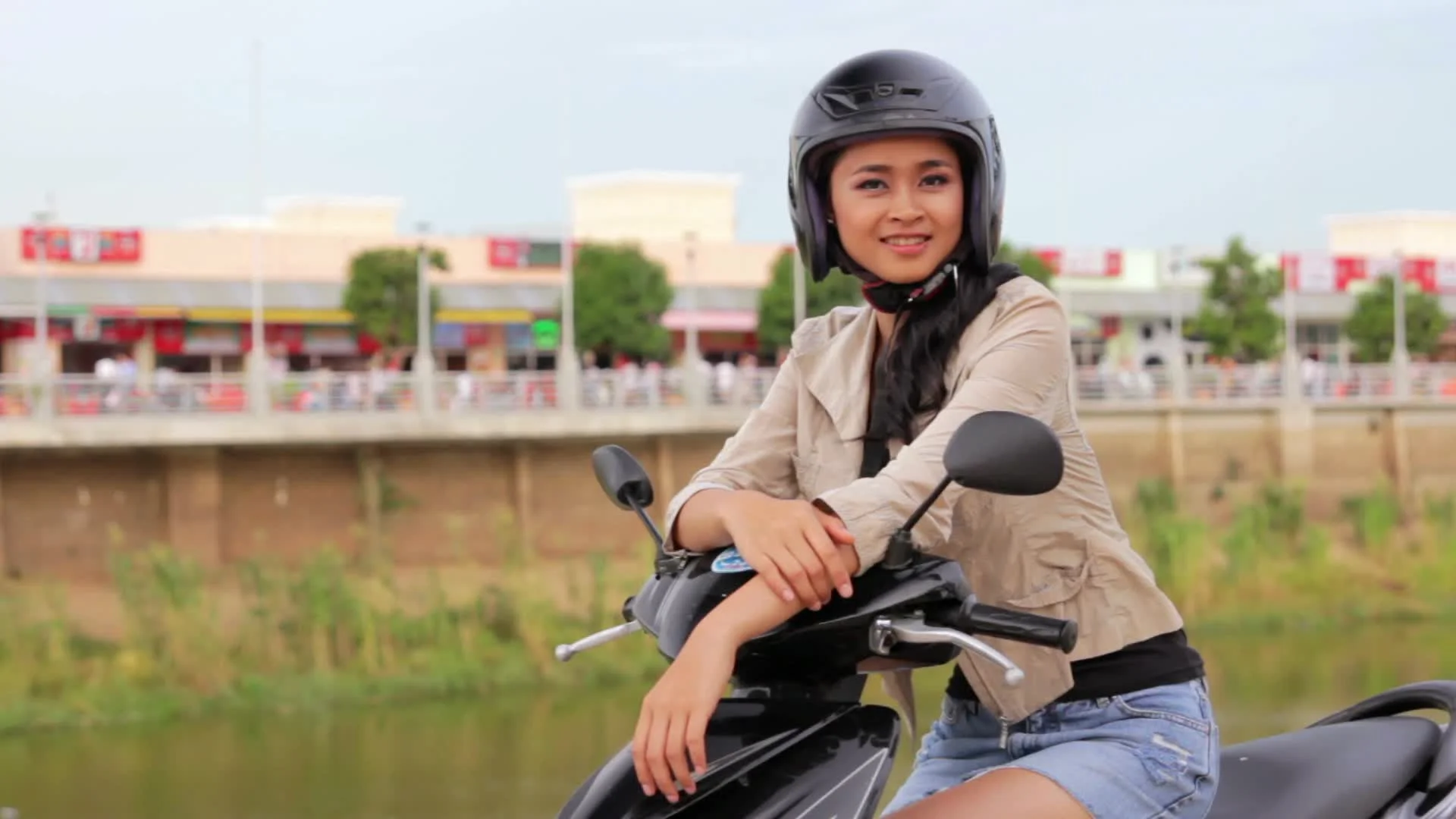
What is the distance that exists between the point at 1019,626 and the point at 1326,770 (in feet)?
2.53

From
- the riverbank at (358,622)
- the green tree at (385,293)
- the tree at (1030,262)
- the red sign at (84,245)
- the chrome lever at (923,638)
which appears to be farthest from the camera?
the red sign at (84,245)

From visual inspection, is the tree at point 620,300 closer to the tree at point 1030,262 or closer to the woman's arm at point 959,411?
the tree at point 1030,262

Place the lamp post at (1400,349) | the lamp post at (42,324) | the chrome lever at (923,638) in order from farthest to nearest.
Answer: the lamp post at (1400,349) < the lamp post at (42,324) < the chrome lever at (923,638)

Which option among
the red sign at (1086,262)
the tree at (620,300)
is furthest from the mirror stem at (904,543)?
the red sign at (1086,262)

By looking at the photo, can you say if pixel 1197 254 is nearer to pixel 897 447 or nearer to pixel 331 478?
pixel 331 478

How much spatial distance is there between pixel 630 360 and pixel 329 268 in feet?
18.8

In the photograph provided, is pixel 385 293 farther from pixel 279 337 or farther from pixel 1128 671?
pixel 1128 671

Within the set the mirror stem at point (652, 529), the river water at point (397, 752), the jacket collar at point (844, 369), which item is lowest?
the river water at point (397, 752)

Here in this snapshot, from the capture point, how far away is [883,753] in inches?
72.4

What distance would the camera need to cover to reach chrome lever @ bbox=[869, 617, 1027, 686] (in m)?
1.68

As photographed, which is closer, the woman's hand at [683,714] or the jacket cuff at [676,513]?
the woman's hand at [683,714]

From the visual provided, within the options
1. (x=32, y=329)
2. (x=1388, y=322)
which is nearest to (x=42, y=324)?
(x=32, y=329)

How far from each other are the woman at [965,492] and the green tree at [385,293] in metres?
25.0

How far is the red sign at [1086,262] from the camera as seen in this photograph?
3666 centimetres
